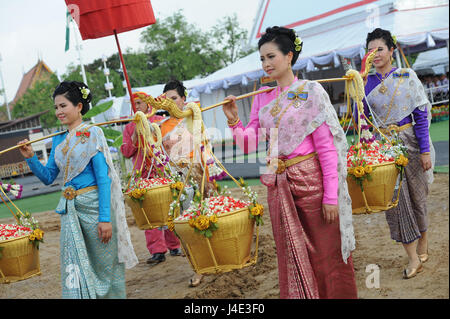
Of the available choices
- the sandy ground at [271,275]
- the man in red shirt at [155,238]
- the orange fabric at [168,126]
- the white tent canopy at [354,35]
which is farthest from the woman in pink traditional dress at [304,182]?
the white tent canopy at [354,35]

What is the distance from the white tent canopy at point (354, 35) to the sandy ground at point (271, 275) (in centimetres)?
762

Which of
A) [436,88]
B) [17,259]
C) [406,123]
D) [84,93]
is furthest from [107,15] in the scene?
[436,88]

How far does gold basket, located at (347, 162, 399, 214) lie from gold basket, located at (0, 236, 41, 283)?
228 cm

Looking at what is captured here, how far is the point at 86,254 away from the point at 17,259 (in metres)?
0.51

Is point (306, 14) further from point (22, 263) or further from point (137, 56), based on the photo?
point (22, 263)

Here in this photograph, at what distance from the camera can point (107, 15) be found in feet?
12.9

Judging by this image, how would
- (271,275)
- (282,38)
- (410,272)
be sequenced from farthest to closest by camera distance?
(271,275) → (410,272) → (282,38)

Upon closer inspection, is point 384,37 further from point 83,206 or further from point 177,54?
point 177,54

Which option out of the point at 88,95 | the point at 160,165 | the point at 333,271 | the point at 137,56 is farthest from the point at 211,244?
the point at 137,56

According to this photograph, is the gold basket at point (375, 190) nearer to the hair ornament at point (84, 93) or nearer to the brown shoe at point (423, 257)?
the brown shoe at point (423, 257)

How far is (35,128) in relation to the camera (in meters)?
27.5

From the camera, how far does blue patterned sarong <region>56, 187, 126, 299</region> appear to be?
11.2 ft

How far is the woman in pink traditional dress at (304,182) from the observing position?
2865 mm

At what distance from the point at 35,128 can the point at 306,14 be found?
16336 mm
